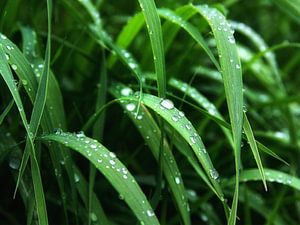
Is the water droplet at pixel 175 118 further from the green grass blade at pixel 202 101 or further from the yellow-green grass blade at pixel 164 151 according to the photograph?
the green grass blade at pixel 202 101

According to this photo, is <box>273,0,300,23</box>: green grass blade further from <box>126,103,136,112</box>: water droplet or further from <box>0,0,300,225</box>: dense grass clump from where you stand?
<box>126,103,136,112</box>: water droplet

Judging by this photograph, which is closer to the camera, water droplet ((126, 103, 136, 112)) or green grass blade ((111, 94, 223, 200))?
green grass blade ((111, 94, 223, 200))

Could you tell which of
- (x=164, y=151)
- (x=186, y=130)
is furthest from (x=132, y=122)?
(x=186, y=130)

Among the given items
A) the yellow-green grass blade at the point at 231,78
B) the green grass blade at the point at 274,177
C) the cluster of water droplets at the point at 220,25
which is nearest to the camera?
the yellow-green grass blade at the point at 231,78

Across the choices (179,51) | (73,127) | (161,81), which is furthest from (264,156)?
(161,81)

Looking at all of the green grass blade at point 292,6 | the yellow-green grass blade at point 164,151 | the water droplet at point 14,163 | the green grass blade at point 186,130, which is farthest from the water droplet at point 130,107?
the green grass blade at point 292,6

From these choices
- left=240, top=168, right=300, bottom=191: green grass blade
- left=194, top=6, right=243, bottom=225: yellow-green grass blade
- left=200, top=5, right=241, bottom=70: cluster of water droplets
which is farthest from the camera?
left=240, top=168, right=300, bottom=191: green grass blade

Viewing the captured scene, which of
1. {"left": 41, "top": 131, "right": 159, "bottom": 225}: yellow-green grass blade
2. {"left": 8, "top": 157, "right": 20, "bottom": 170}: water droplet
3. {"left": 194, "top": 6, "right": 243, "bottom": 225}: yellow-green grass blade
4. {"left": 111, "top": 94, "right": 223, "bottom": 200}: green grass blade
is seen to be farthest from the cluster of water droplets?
{"left": 8, "top": 157, "right": 20, "bottom": 170}: water droplet

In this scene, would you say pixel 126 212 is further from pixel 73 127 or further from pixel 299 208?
pixel 299 208
